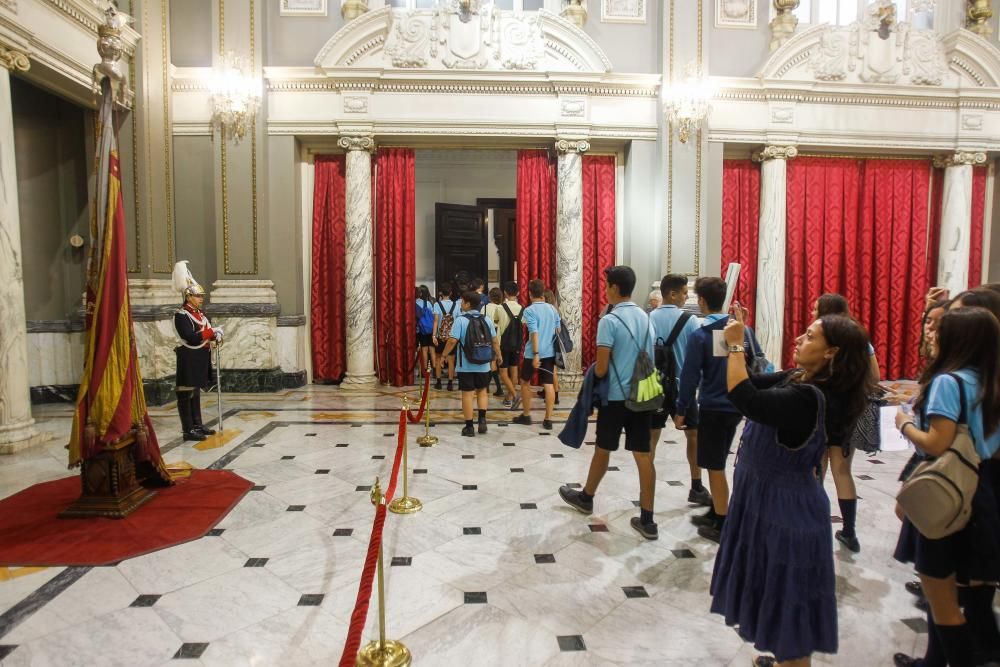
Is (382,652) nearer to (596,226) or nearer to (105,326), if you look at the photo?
(105,326)

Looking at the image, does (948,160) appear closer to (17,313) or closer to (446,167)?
(446,167)

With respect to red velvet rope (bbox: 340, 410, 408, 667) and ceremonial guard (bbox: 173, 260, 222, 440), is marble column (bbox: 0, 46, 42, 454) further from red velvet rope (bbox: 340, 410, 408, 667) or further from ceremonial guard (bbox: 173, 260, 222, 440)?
red velvet rope (bbox: 340, 410, 408, 667)

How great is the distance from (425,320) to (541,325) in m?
3.11

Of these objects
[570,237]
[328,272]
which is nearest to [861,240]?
[570,237]

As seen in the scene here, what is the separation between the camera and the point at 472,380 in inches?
235

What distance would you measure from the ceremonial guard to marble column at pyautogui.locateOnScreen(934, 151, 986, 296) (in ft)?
34.2

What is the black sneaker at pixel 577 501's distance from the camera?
4.02m

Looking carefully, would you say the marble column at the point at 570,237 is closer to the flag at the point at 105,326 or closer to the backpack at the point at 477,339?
the backpack at the point at 477,339

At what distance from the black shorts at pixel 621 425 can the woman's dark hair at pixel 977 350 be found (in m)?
1.63

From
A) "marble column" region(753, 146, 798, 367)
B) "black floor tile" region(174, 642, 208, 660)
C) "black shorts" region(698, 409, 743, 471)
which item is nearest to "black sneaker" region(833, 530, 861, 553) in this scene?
"black shorts" region(698, 409, 743, 471)

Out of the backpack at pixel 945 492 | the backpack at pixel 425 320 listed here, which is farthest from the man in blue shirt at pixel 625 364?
the backpack at pixel 425 320

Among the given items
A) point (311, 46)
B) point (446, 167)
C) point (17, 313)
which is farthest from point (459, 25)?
point (17, 313)

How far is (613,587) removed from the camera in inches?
122

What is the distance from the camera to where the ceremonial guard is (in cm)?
563
